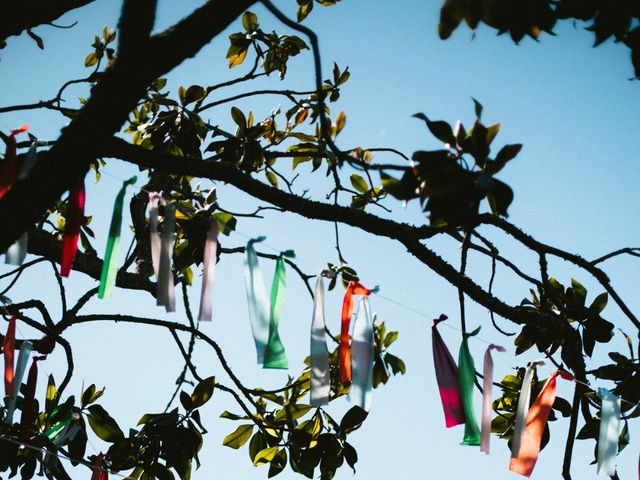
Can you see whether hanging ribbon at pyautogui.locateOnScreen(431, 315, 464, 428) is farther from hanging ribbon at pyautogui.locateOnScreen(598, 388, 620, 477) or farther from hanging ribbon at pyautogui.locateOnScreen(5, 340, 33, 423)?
hanging ribbon at pyautogui.locateOnScreen(5, 340, 33, 423)

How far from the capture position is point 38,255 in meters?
2.62

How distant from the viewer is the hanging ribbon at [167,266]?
76.4 inches

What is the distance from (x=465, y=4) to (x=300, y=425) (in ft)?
5.98

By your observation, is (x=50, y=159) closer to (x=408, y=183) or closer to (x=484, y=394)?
(x=408, y=183)

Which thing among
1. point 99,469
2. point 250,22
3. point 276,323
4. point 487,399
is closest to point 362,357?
point 276,323

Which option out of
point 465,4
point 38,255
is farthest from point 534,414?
point 38,255

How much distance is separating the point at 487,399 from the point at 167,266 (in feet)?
3.59

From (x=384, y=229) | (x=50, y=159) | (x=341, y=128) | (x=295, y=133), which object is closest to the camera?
(x=50, y=159)

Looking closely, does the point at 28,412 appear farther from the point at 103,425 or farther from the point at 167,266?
the point at 167,266

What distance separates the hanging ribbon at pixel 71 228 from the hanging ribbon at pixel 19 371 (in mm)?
556

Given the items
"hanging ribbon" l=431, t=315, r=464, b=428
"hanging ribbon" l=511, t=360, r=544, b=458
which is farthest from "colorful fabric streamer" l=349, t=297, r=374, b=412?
"hanging ribbon" l=511, t=360, r=544, b=458

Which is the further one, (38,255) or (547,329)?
(38,255)

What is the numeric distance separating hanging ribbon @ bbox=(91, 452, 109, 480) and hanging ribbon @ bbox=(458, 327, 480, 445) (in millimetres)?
1349

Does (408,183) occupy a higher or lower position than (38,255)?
lower
